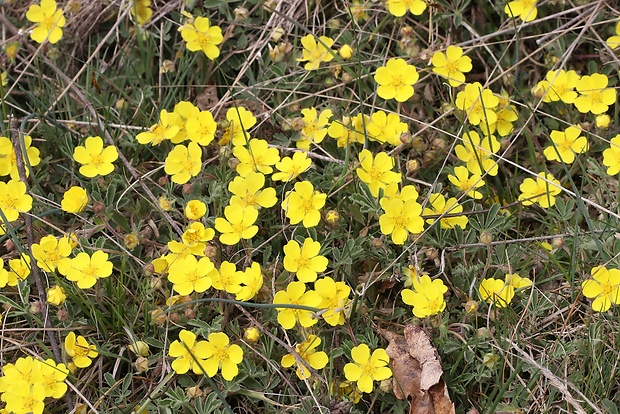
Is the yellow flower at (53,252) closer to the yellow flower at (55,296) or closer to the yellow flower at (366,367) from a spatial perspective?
the yellow flower at (55,296)

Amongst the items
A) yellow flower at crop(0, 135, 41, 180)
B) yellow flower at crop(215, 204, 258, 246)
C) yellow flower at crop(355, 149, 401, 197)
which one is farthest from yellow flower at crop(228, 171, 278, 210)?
yellow flower at crop(0, 135, 41, 180)

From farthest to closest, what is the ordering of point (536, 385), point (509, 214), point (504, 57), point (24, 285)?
point (504, 57) < point (509, 214) < point (24, 285) < point (536, 385)

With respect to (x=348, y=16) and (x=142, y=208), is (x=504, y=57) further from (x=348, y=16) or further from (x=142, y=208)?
(x=142, y=208)

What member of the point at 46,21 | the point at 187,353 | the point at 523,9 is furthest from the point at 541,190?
the point at 46,21

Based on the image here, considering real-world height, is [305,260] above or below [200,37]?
below

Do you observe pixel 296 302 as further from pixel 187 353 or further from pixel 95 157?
pixel 95 157

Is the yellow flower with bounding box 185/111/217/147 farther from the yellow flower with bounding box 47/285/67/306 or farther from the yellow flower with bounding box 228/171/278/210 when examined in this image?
the yellow flower with bounding box 47/285/67/306

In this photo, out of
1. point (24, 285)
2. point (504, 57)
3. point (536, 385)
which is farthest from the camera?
point (504, 57)

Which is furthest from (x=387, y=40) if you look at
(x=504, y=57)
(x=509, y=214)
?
(x=509, y=214)
